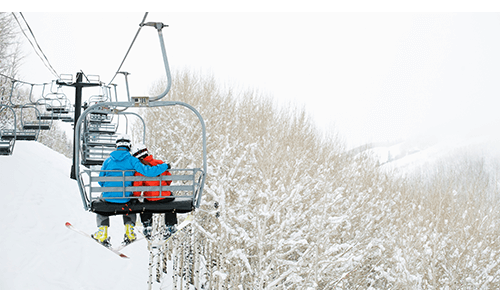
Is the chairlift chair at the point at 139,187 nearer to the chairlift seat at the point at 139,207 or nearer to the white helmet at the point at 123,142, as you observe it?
the chairlift seat at the point at 139,207

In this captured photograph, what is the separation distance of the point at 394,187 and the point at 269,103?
7.94 meters

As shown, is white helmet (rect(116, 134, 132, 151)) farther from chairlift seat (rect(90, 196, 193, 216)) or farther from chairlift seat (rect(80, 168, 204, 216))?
chairlift seat (rect(90, 196, 193, 216))

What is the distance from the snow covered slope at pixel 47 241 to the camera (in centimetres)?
1314

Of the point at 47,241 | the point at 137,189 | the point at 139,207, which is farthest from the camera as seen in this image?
the point at 47,241

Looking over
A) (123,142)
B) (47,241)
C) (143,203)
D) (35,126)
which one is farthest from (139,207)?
(47,241)

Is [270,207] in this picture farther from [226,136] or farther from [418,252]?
[418,252]

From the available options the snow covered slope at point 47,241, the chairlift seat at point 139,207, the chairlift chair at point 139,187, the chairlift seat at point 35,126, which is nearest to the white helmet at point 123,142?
the chairlift chair at point 139,187

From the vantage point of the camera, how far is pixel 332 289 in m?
14.7

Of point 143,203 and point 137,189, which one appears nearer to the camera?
point 137,189

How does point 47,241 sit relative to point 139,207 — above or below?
below

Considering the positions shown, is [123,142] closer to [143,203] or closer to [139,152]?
[139,152]

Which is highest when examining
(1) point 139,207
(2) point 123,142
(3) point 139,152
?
(2) point 123,142

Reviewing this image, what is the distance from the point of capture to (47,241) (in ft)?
48.2
